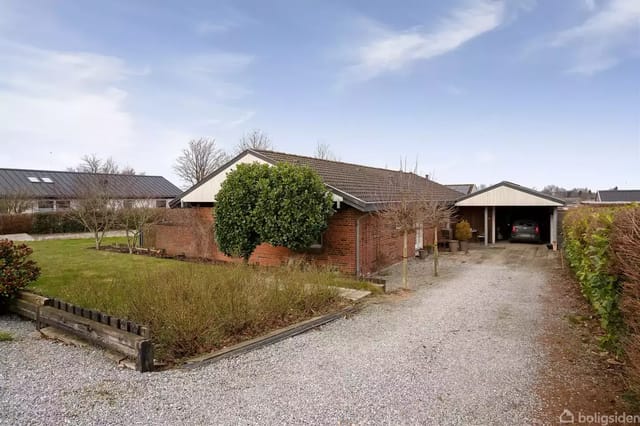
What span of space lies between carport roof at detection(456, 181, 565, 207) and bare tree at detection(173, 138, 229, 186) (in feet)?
105

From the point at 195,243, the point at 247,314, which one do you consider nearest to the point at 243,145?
the point at 195,243

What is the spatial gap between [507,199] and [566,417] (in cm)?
1882

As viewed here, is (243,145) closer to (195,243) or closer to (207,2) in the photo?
(195,243)

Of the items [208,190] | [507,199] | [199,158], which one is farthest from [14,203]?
[507,199]

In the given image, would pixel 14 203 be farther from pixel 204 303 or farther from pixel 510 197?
pixel 510 197

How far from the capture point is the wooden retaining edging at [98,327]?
4.95m

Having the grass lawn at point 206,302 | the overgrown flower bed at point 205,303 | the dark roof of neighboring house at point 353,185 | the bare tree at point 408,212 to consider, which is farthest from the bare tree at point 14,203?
the bare tree at point 408,212

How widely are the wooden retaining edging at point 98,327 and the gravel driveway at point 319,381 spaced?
8.5 inches

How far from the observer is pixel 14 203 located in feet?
85.9

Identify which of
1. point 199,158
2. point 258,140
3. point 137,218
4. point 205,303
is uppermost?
point 258,140

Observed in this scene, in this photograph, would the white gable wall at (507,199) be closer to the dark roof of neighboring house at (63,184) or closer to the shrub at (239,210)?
the shrub at (239,210)

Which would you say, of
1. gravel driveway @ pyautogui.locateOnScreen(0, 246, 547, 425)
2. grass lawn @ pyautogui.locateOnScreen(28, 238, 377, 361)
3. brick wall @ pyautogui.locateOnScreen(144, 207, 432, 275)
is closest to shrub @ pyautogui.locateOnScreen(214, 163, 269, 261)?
brick wall @ pyautogui.locateOnScreen(144, 207, 432, 275)

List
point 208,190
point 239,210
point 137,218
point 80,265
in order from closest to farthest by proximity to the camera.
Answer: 1. point 239,210
2. point 80,265
3. point 208,190
4. point 137,218

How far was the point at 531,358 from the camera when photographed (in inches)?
217
